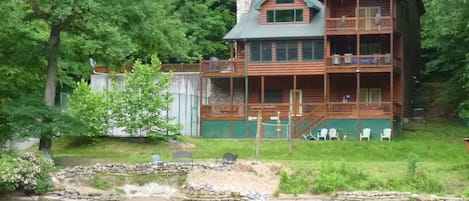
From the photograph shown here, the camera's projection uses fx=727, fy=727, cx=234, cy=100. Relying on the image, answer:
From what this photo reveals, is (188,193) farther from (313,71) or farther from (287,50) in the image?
(287,50)

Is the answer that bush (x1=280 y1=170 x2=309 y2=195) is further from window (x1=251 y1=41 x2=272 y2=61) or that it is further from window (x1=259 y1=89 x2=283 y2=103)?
window (x1=259 y1=89 x2=283 y2=103)

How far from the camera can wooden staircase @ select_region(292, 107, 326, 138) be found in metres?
40.1

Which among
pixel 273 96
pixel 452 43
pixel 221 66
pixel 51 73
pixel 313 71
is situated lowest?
pixel 273 96

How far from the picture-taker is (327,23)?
133 feet

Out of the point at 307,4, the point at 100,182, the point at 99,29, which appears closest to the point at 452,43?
the point at 307,4

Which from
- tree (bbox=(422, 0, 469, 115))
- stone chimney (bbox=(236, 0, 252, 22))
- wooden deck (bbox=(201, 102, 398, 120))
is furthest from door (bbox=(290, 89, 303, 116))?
tree (bbox=(422, 0, 469, 115))

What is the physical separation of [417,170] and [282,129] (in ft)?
47.4

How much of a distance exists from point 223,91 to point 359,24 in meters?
9.79

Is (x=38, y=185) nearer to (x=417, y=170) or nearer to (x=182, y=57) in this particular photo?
(x=182, y=57)

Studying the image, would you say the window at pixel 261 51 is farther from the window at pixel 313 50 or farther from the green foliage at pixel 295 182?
the green foliage at pixel 295 182

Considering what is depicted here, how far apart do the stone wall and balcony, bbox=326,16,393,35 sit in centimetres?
737

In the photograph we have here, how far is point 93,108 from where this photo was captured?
3625 cm

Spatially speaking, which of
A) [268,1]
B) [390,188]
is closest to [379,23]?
[268,1]

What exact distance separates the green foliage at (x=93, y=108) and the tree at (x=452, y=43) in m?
17.4
